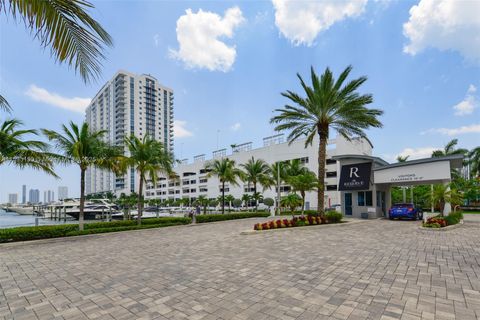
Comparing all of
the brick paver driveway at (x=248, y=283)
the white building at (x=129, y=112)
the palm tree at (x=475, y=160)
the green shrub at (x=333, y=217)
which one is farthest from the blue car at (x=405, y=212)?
the white building at (x=129, y=112)

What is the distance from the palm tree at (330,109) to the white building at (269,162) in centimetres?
1505

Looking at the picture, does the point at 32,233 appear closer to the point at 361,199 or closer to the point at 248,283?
the point at 248,283

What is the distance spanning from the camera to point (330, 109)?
19.2 m

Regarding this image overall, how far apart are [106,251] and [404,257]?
10.4m

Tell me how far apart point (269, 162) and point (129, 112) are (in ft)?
260

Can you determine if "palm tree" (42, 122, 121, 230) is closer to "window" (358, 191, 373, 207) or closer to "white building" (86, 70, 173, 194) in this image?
"window" (358, 191, 373, 207)

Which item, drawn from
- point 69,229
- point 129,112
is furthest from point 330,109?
point 129,112

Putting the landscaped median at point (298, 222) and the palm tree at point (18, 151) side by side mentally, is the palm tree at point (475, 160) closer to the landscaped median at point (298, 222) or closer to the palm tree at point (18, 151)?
the landscaped median at point (298, 222)

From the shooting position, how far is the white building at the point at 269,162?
5231 centimetres

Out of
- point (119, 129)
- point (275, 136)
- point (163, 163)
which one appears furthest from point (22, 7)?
point (119, 129)

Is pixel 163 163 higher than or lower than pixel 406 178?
higher

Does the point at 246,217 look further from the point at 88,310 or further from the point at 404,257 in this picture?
the point at 88,310

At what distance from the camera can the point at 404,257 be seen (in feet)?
26.6

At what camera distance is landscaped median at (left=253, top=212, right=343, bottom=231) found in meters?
15.4
